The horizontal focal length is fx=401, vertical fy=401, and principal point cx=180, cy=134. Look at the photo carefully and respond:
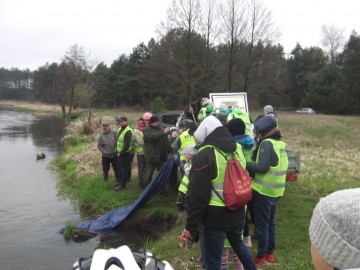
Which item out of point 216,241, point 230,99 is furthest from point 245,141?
point 230,99

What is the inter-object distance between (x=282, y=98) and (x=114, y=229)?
182 ft

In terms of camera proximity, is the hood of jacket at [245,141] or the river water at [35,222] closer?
the hood of jacket at [245,141]

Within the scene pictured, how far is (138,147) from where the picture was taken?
11000mm

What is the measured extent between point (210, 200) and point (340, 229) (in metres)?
2.81

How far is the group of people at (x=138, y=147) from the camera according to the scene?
32.8 feet

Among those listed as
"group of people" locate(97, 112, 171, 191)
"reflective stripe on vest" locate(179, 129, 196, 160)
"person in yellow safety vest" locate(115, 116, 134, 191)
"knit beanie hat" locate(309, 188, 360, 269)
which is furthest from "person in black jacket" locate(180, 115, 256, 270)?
"person in yellow safety vest" locate(115, 116, 134, 191)

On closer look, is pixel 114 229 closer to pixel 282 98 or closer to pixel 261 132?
pixel 261 132

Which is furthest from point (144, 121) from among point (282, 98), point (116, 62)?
point (116, 62)

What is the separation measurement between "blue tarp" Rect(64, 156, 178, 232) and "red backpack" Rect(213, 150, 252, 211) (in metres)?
4.66

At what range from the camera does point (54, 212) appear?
11289 millimetres

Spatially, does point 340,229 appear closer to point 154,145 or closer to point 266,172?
point 266,172

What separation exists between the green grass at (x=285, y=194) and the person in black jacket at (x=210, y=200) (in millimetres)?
1690

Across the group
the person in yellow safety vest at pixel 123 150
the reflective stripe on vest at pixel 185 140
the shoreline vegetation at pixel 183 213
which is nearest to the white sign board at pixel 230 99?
the shoreline vegetation at pixel 183 213

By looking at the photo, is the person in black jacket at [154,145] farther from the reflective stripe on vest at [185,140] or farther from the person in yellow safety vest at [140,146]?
the reflective stripe on vest at [185,140]
